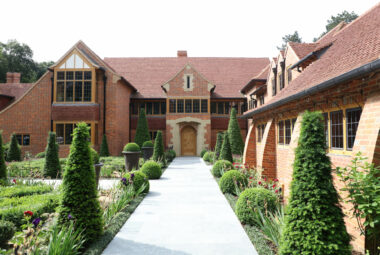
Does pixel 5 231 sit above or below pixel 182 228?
above

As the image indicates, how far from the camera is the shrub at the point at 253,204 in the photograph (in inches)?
248

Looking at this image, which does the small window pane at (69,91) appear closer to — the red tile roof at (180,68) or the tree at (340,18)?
the red tile roof at (180,68)

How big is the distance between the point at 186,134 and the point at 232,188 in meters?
16.7

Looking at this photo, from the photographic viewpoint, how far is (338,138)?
6.20m

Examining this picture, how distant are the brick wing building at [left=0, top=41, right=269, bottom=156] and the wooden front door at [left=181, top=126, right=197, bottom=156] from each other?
0.34 ft

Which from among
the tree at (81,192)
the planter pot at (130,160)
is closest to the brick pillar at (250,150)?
the planter pot at (130,160)

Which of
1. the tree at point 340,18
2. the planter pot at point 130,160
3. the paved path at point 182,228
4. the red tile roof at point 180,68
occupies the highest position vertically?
the tree at point 340,18

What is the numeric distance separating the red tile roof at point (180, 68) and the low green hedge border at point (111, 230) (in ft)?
62.7

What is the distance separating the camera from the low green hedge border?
15.9ft

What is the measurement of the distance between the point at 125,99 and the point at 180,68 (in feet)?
28.0

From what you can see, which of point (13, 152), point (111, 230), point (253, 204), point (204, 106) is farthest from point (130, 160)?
point (204, 106)

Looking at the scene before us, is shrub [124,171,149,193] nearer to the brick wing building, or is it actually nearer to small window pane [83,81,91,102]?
the brick wing building

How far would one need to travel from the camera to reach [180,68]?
29500mm

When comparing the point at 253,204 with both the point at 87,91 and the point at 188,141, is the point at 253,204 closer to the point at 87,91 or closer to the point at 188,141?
the point at 87,91
